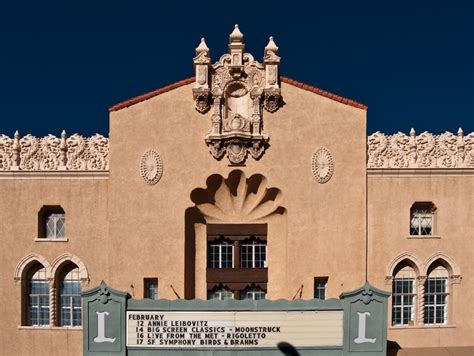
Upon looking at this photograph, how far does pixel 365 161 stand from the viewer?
642 inches

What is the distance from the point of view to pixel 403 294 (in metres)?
16.6

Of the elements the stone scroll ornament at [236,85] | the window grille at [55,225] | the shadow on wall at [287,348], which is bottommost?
the shadow on wall at [287,348]

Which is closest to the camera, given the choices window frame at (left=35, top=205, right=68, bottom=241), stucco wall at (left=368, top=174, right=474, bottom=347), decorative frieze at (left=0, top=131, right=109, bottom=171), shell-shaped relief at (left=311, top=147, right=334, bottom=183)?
shell-shaped relief at (left=311, top=147, right=334, bottom=183)

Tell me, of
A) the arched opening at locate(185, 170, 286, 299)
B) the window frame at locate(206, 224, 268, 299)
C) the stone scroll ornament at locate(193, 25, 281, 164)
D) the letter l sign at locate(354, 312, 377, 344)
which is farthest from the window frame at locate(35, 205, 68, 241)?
the letter l sign at locate(354, 312, 377, 344)

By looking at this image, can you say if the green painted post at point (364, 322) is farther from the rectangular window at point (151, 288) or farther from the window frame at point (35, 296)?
the window frame at point (35, 296)

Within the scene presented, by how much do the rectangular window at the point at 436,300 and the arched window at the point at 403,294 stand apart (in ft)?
2.03

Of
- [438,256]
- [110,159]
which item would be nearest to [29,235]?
[110,159]

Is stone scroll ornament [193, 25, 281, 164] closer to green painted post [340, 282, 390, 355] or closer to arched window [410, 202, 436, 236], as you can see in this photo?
green painted post [340, 282, 390, 355]

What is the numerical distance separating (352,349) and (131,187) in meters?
10.6

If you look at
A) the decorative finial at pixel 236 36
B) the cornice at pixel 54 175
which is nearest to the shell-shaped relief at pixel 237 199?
the cornice at pixel 54 175

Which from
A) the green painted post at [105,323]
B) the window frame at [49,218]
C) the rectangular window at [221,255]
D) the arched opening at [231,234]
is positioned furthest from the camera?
the rectangular window at [221,255]

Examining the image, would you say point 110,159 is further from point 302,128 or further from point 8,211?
point 302,128

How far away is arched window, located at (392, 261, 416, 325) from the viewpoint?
16.7 m

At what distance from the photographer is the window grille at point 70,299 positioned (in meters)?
16.8
